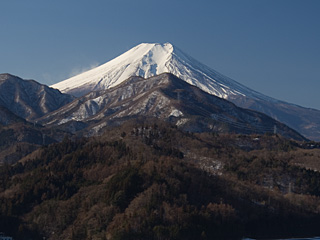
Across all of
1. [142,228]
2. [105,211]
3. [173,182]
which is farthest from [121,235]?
[173,182]

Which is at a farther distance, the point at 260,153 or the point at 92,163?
the point at 260,153

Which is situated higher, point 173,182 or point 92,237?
point 173,182

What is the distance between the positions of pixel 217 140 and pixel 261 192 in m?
49.1

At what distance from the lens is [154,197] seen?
82562 mm

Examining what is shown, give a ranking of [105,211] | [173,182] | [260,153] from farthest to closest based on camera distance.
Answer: [260,153]
[173,182]
[105,211]

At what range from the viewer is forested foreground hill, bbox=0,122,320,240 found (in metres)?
79.1

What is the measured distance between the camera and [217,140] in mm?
149250

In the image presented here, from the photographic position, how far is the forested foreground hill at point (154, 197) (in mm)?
79125

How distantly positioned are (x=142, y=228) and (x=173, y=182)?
42.8ft

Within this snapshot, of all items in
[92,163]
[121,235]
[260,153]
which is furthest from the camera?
[260,153]

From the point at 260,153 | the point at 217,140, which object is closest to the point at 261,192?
the point at 260,153

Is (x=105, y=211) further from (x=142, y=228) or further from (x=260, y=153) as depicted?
(x=260, y=153)

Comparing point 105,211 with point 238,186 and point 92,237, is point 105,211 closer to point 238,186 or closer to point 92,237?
point 92,237

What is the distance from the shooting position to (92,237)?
255 ft
